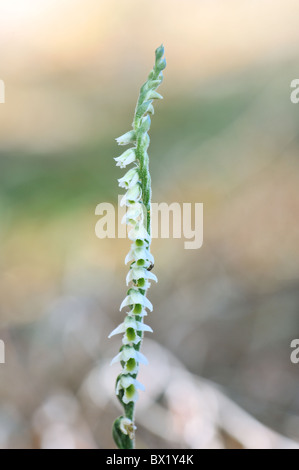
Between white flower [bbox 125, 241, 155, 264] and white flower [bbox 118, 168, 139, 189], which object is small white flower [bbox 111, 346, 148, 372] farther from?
white flower [bbox 118, 168, 139, 189]

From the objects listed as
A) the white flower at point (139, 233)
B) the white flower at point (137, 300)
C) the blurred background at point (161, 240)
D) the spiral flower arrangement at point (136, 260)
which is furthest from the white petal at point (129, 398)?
the blurred background at point (161, 240)

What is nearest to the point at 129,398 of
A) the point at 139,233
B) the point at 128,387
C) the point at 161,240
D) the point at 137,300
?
the point at 128,387

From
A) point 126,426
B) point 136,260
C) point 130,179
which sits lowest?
point 126,426

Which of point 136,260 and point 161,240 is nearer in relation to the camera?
point 136,260

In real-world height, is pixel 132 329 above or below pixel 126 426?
above

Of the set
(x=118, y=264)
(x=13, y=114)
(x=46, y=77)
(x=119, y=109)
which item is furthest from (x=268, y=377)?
(x=46, y=77)

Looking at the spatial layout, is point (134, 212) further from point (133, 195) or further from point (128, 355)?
point (128, 355)
